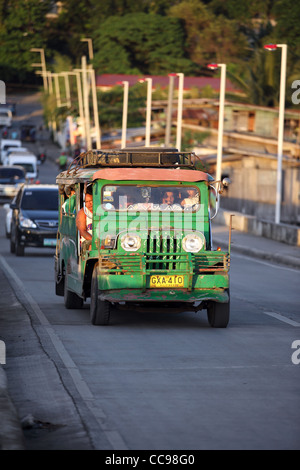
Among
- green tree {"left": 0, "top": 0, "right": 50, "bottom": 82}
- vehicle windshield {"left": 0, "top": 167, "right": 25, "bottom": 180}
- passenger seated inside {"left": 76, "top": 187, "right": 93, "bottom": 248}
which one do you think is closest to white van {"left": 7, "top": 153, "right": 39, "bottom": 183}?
vehicle windshield {"left": 0, "top": 167, "right": 25, "bottom": 180}

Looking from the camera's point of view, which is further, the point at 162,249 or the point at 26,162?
the point at 26,162

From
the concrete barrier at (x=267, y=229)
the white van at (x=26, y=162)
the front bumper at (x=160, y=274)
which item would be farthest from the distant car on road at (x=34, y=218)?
the white van at (x=26, y=162)

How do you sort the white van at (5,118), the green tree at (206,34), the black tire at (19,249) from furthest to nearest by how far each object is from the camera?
the green tree at (206,34) → the white van at (5,118) → the black tire at (19,249)

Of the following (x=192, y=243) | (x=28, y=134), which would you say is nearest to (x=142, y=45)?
(x=28, y=134)

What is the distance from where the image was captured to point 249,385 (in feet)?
34.9

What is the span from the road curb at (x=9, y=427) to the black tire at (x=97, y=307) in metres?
Answer: 4.91

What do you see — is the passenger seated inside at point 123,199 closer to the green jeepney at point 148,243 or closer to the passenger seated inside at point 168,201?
the green jeepney at point 148,243

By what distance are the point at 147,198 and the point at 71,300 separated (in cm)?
260

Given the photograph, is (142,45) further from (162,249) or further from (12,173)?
(162,249)

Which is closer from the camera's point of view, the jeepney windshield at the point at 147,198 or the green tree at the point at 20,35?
the jeepney windshield at the point at 147,198

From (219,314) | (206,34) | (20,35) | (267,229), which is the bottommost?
(267,229)

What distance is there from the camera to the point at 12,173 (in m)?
57.6

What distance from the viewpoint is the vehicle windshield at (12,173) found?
188 feet
